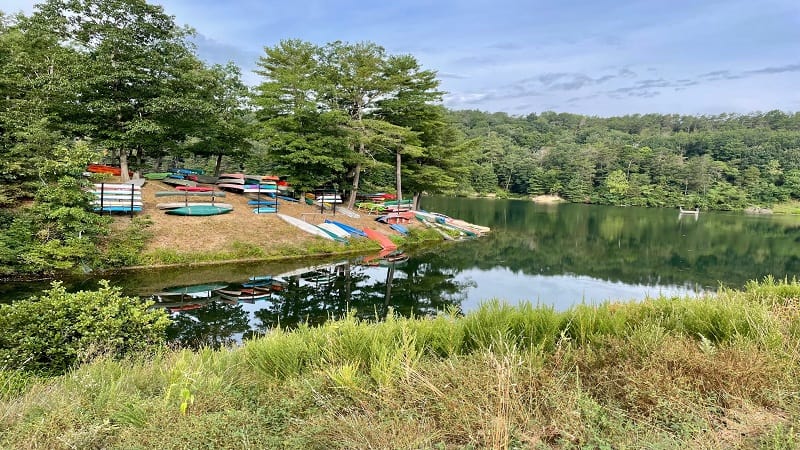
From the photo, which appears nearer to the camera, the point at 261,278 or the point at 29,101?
the point at 261,278

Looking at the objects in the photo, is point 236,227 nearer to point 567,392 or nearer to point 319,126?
point 319,126

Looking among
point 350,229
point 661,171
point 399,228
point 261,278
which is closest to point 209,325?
point 261,278

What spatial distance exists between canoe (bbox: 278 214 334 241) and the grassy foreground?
14.1 metres

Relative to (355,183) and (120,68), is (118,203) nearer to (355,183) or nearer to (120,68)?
(120,68)

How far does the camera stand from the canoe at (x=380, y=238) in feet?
66.1

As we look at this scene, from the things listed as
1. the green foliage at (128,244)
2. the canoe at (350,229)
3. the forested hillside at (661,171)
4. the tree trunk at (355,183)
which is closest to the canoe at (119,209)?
the green foliage at (128,244)

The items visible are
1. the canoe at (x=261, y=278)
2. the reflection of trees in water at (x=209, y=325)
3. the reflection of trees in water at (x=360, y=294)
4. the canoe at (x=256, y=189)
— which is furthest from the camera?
the canoe at (x=256, y=189)

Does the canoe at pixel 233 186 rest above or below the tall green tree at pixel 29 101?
below

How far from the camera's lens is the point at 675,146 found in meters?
90.8

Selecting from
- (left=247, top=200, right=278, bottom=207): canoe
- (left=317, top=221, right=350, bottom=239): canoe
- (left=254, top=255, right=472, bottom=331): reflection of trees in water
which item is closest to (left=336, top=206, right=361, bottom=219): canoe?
Answer: (left=317, top=221, right=350, bottom=239): canoe

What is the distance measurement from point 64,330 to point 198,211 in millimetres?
12745

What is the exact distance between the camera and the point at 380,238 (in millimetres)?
20547

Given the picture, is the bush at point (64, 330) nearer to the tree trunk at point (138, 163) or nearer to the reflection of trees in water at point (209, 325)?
the reflection of trees in water at point (209, 325)

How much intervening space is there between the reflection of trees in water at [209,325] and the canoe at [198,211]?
7.45 m
